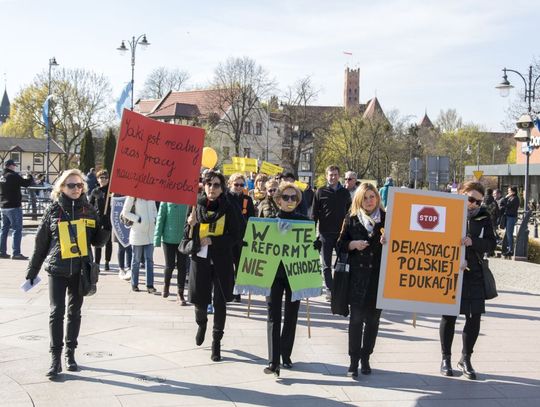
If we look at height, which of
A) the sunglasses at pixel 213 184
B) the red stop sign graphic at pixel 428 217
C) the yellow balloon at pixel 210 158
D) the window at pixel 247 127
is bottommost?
the red stop sign graphic at pixel 428 217

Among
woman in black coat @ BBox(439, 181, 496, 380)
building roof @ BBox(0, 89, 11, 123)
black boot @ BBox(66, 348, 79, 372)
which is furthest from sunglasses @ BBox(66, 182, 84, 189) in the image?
building roof @ BBox(0, 89, 11, 123)

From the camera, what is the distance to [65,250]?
19.9 ft

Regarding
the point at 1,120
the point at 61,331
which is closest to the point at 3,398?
the point at 61,331

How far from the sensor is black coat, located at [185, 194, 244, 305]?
679 cm

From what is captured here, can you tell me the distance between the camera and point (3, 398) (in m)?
5.22

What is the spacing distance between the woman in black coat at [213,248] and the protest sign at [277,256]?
0.65 feet

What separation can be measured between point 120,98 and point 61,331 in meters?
24.5

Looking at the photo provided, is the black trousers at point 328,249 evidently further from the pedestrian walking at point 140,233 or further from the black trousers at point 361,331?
the black trousers at point 361,331

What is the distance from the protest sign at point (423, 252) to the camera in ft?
20.9

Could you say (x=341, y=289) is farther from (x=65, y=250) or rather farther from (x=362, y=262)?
(x=65, y=250)

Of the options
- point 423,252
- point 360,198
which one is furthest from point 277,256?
point 423,252

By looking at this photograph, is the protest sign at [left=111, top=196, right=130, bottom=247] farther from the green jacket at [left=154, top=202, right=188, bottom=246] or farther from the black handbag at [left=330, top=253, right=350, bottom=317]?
the black handbag at [left=330, top=253, right=350, bottom=317]

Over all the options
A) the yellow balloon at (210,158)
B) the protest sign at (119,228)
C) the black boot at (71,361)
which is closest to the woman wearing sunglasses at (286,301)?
the black boot at (71,361)

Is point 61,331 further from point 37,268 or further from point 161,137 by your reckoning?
point 161,137
